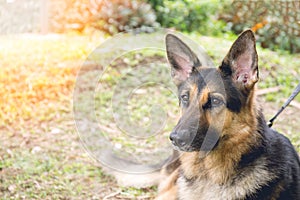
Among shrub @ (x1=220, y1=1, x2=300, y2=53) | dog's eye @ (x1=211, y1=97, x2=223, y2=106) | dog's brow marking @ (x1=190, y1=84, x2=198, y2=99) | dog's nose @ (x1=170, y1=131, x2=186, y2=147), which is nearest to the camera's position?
dog's nose @ (x1=170, y1=131, x2=186, y2=147)

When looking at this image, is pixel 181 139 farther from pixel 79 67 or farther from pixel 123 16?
pixel 123 16

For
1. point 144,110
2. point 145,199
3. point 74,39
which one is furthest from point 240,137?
point 74,39

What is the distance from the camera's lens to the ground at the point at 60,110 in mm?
4926

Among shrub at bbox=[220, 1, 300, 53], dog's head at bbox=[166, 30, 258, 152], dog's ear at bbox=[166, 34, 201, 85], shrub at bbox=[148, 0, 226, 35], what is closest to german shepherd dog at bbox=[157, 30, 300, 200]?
dog's head at bbox=[166, 30, 258, 152]

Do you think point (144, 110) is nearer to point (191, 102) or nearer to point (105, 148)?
point (105, 148)

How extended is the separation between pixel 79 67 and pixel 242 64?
5.39 m

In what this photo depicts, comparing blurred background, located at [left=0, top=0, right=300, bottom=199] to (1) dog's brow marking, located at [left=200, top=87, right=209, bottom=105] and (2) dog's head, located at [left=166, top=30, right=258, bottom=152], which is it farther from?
(1) dog's brow marking, located at [left=200, top=87, right=209, bottom=105]

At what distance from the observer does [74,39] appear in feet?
32.3

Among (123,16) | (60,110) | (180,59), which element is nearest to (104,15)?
(123,16)

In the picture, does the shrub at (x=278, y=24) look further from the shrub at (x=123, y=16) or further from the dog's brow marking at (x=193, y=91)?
the dog's brow marking at (x=193, y=91)

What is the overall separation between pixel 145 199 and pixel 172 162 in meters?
0.52

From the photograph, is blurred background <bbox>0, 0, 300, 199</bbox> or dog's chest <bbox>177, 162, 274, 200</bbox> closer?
dog's chest <bbox>177, 162, 274, 200</bbox>

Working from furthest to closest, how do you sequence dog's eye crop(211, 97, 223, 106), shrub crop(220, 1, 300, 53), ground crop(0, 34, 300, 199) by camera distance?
1. shrub crop(220, 1, 300, 53)
2. ground crop(0, 34, 300, 199)
3. dog's eye crop(211, 97, 223, 106)

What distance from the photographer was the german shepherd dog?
11.0 feet
